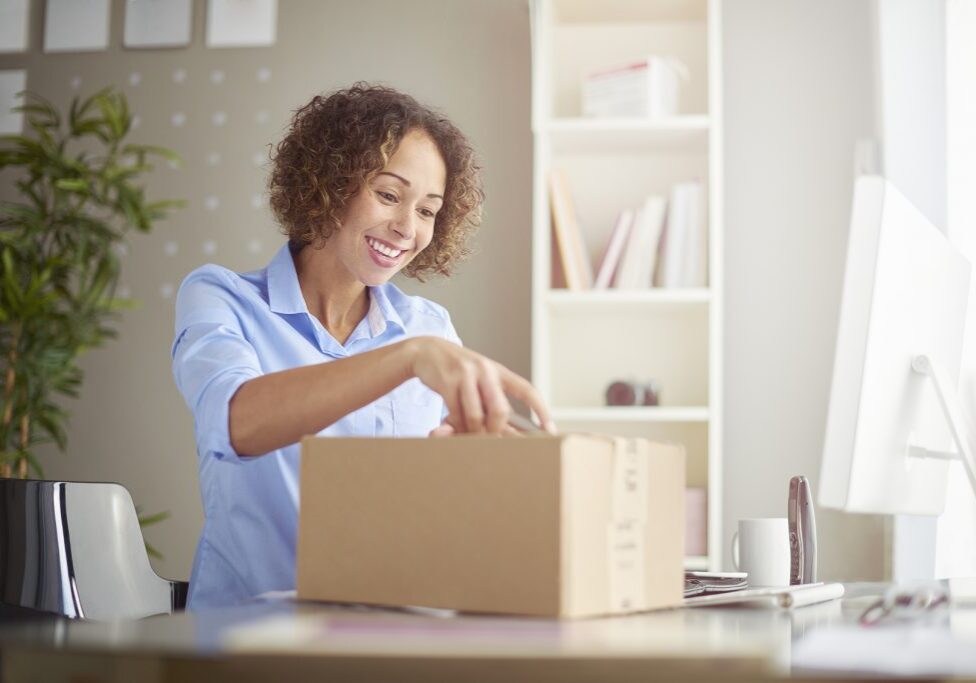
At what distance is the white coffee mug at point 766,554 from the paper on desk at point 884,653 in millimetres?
646

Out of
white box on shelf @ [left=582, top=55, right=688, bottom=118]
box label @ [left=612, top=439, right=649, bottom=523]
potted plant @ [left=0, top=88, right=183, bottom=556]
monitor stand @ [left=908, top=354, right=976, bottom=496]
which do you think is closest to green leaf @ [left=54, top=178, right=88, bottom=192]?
potted plant @ [left=0, top=88, right=183, bottom=556]

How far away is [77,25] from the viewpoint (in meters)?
3.46

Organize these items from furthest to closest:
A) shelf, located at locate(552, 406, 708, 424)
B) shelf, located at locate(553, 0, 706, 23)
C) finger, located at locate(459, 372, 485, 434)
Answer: shelf, located at locate(553, 0, 706, 23), shelf, located at locate(552, 406, 708, 424), finger, located at locate(459, 372, 485, 434)

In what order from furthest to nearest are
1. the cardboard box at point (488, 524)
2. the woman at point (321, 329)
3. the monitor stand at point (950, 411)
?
the monitor stand at point (950, 411), the woman at point (321, 329), the cardboard box at point (488, 524)

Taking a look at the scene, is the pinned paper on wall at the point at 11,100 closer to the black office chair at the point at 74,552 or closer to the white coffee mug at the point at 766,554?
the black office chair at the point at 74,552

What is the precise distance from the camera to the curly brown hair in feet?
5.38

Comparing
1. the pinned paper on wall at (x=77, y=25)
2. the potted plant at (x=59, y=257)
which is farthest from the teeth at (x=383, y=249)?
the pinned paper on wall at (x=77, y=25)

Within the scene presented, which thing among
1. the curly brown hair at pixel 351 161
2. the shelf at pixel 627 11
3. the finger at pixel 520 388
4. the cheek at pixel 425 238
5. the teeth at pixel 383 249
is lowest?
the finger at pixel 520 388

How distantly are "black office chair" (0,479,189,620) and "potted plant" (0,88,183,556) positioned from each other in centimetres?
159

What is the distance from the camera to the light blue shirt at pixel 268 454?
4.37 feet

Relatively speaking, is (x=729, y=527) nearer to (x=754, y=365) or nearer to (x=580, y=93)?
(x=754, y=365)

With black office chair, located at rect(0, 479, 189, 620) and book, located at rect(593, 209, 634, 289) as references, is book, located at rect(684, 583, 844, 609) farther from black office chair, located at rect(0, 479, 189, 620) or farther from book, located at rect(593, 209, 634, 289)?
book, located at rect(593, 209, 634, 289)

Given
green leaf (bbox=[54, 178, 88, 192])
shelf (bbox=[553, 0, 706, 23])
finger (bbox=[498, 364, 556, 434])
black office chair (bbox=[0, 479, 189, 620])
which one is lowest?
black office chair (bbox=[0, 479, 189, 620])

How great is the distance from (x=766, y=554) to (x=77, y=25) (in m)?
3.00
